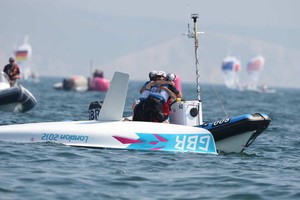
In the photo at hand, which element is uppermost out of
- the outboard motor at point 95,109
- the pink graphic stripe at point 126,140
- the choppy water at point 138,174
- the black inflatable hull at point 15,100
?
the outboard motor at point 95,109

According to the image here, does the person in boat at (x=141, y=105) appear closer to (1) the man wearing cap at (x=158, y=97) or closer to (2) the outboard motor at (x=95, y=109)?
(1) the man wearing cap at (x=158, y=97)

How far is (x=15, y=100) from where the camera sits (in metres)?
27.3

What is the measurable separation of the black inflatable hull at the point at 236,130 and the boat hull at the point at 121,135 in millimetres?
344

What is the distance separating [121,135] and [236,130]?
2337mm

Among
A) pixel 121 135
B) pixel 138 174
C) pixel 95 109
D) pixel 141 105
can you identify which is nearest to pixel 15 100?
pixel 95 109

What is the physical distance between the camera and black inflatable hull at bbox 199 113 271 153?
15961 millimetres

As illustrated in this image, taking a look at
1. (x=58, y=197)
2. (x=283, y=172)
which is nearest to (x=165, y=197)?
(x=58, y=197)

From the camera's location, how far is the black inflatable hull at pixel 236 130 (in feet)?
52.4

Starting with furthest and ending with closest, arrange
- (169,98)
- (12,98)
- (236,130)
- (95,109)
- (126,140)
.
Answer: (12,98)
(95,109)
(169,98)
(236,130)
(126,140)

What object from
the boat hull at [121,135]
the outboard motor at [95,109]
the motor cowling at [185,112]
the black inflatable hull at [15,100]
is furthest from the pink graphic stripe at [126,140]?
the black inflatable hull at [15,100]

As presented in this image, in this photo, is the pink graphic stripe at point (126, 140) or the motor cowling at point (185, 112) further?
the motor cowling at point (185, 112)

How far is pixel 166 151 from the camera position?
15.6 meters

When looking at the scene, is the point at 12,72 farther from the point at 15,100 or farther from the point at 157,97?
the point at 157,97

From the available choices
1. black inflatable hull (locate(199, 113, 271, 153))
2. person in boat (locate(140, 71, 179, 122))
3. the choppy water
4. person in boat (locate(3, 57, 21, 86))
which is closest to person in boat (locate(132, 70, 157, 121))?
person in boat (locate(140, 71, 179, 122))
